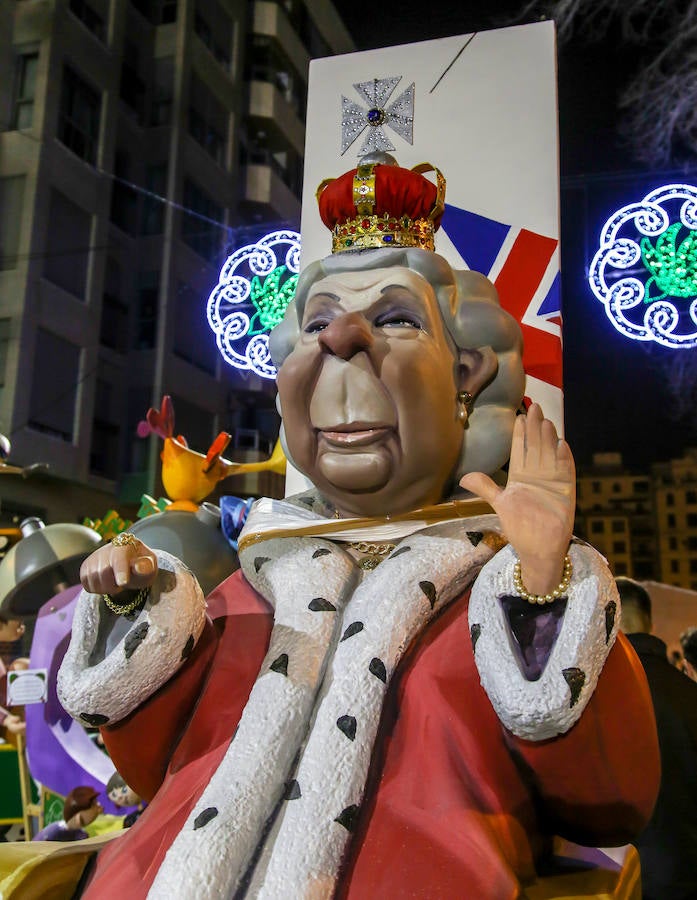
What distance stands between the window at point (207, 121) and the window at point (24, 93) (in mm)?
804

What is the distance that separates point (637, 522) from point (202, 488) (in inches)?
58.0

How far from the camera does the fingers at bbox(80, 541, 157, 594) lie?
107 centimetres

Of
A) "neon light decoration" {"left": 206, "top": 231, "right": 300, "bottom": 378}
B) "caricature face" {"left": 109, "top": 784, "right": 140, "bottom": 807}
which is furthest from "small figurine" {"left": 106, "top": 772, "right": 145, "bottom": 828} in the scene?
"neon light decoration" {"left": 206, "top": 231, "right": 300, "bottom": 378}

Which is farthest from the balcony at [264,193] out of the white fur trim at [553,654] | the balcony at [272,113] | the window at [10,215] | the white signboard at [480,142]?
the white fur trim at [553,654]

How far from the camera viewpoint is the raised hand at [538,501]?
952 millimetres

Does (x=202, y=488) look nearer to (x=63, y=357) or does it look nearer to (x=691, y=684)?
(x=691, y=684)

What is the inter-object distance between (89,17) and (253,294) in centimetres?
275

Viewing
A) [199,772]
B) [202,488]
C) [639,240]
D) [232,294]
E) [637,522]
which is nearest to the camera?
[199,772]

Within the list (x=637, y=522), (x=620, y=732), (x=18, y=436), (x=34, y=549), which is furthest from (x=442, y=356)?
(x=18, y=436)

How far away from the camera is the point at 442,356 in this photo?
129cm

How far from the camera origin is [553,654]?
94 cm

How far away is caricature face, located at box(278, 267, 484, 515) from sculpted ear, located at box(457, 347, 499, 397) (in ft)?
0.04

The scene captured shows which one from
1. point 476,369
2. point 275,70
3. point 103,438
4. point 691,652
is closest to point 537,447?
point 476,369

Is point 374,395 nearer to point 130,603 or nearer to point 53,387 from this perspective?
point 130,603
